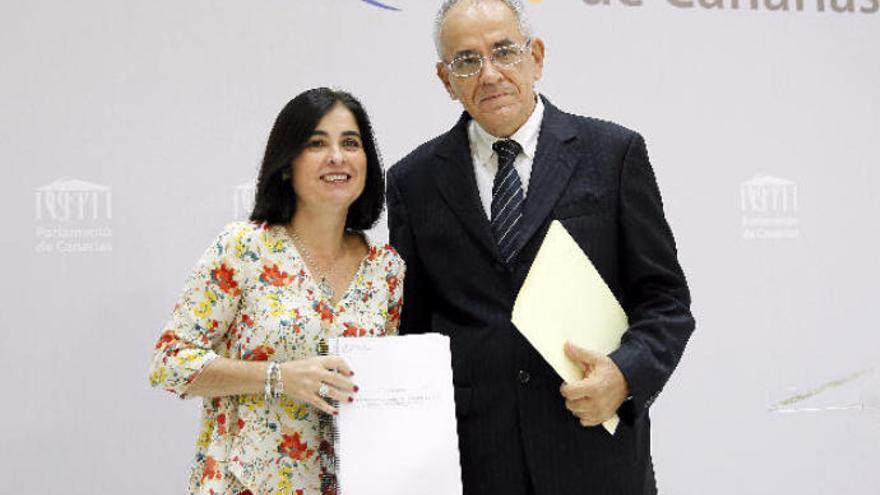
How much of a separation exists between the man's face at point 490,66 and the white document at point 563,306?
0.27m

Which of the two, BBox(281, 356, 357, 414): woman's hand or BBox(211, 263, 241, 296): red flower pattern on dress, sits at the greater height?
BBox(211, 263, 241, 296): red flower pattern on dress

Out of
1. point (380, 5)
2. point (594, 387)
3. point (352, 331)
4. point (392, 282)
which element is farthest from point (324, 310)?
point (380, 5)

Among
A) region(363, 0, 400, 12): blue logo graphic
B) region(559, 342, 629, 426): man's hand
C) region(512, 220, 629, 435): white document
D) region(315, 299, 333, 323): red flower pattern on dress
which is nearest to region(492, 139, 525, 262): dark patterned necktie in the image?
region(512, 220, 629, 435): white document

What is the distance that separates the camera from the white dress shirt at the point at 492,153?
157cm

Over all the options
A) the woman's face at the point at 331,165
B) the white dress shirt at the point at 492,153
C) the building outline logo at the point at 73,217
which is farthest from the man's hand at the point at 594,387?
the building outline logo at the point at 73,217

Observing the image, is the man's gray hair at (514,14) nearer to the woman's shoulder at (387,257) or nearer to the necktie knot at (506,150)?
the necktie knot at (506,150)

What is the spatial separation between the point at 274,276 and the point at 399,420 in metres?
0.37

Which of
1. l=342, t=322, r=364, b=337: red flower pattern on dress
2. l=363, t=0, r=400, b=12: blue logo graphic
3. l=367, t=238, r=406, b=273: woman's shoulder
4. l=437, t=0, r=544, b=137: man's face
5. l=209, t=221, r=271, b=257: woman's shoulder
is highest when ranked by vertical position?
l=363, t=0, r=400, b=12: blue logo graphic

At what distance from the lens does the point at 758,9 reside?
9.52ft

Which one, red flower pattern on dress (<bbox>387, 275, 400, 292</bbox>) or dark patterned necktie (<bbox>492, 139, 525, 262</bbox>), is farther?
red flower pattern on dress (<bbox>387, 275, 400, 292</bbox>)

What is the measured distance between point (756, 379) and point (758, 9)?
121 cm

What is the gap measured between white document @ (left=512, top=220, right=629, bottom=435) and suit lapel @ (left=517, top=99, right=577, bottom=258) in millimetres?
86

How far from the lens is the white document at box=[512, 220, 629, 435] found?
1.35 metres

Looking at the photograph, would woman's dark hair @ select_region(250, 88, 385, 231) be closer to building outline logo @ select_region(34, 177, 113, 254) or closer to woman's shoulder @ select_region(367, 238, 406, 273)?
woman's shoulder @ select_region(367, 238, 406, 273)
